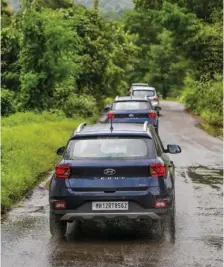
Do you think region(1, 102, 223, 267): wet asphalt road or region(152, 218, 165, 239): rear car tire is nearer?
region(1, 102, 223, 267): wet asphalt road

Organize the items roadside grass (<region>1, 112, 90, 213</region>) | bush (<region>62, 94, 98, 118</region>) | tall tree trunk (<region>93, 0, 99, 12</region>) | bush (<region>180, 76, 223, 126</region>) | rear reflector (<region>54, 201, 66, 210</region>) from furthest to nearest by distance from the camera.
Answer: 1. tall tree trunk (<region>93, 0, 99, 12</region>)
2. bush (<region>180, 76, 223, 126</region>)
3. bush (<region>62, 94, 98, 118</region>)
4. roadside grass (<region>1, 112, 90, 213</region>)
5. rear reflector (<region>54, 201, 66, 210</region>)

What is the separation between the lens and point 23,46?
2583 cm

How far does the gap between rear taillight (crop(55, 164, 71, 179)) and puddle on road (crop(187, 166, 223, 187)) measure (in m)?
5.52

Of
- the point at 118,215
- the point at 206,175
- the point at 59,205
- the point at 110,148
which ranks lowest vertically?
the point at 206,175

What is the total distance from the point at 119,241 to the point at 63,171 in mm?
1285

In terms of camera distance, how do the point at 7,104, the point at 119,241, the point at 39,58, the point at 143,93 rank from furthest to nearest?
the point at 143,93
the point at 39,58
the point at 7,104
the point at 119,241

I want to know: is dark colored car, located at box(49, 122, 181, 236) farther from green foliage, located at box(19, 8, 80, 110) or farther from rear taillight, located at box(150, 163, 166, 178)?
green foliage, located at box(19, 8, 80, 110)

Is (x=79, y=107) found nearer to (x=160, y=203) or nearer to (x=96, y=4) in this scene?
(x=96, y=4)

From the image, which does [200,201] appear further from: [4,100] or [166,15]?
[166,15]

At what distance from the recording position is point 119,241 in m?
8.59

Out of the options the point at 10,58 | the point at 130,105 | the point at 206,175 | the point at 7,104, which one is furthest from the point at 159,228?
the point at 10,58

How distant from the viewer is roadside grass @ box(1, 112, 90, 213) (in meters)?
12.3

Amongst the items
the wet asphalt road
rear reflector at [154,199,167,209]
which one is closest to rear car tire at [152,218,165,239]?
the wet asphalt road

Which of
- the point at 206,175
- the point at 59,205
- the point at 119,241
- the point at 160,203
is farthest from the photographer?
the point at 206,175
